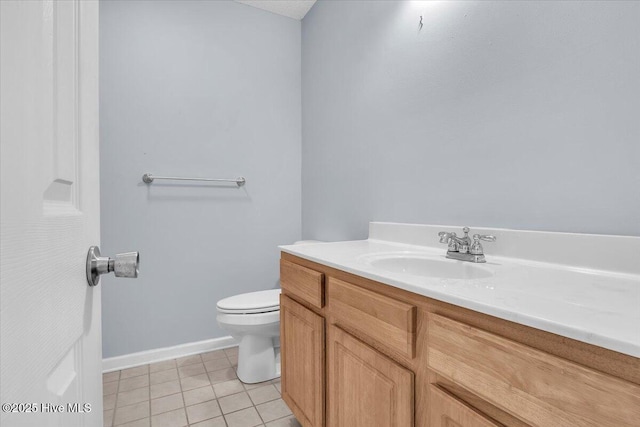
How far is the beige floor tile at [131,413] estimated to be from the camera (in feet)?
4.76

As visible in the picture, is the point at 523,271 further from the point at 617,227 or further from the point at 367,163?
the point at 367,163

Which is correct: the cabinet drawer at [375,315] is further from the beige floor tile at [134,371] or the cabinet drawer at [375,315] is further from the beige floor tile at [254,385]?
the beige floor tile at [134,371]

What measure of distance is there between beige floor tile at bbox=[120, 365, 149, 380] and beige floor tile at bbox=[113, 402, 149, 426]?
348 millimetres

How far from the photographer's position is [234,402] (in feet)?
5.18

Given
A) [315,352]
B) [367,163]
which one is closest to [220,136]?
[367,163]

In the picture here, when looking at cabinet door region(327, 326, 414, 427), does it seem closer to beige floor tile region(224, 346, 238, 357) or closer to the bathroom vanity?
the bathroom vanity

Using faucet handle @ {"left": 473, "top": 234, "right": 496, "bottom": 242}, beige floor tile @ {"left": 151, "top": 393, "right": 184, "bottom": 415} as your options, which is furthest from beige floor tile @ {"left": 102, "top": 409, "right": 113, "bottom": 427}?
faucet handle @ {"left": 473, "top": 234, "right": 496, "bottom": 242}

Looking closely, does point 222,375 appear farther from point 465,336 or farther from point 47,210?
point 47,210

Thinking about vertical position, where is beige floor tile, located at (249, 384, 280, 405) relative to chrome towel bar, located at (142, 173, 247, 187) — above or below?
below

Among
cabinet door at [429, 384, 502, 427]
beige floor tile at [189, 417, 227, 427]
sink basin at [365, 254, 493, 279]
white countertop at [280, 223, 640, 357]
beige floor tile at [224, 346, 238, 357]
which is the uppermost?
white countertop at [280, 223, 640, 357]

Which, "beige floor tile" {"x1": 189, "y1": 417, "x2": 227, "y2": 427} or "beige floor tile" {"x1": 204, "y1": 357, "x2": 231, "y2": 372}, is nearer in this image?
Answer: "beige floor tile" {"x1": 189, "y1": 417, "x2": 227, "y2": 427}

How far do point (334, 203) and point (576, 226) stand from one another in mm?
1314

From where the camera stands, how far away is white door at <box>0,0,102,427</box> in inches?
9.7

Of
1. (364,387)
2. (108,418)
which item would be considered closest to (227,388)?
(108,418)
